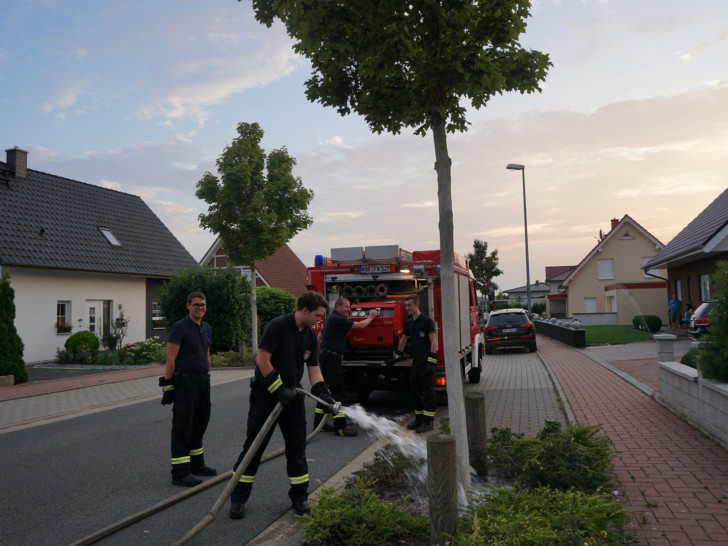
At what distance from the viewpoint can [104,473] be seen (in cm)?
658

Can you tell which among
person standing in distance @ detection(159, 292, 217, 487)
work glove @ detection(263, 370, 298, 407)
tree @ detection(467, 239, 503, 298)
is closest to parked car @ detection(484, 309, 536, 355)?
person standing in distance @ detection(159, 292, 217, 487)

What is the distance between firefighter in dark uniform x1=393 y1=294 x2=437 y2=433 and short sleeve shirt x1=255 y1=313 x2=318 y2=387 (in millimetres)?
3506

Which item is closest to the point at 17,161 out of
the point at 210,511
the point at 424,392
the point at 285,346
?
the point at 424,392

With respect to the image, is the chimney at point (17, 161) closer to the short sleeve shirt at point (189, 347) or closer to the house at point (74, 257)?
the house at point (74, 257)

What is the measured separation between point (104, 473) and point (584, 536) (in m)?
5.03

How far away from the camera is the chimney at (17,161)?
24.1 m

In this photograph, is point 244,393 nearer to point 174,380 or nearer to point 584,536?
point 174,380

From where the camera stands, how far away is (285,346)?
518 cm

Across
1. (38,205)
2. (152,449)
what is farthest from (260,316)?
(152,449)

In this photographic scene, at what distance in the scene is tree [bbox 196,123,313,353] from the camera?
1966 cm

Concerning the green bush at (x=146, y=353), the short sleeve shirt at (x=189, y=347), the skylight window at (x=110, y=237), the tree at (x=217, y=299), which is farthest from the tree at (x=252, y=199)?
the short sleeve shirt at (x=189, y=347)

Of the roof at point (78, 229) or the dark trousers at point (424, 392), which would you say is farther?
the roof at point (78, 229)

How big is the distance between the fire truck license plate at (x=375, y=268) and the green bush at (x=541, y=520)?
570 cm

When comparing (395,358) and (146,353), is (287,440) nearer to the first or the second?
(395,358)
